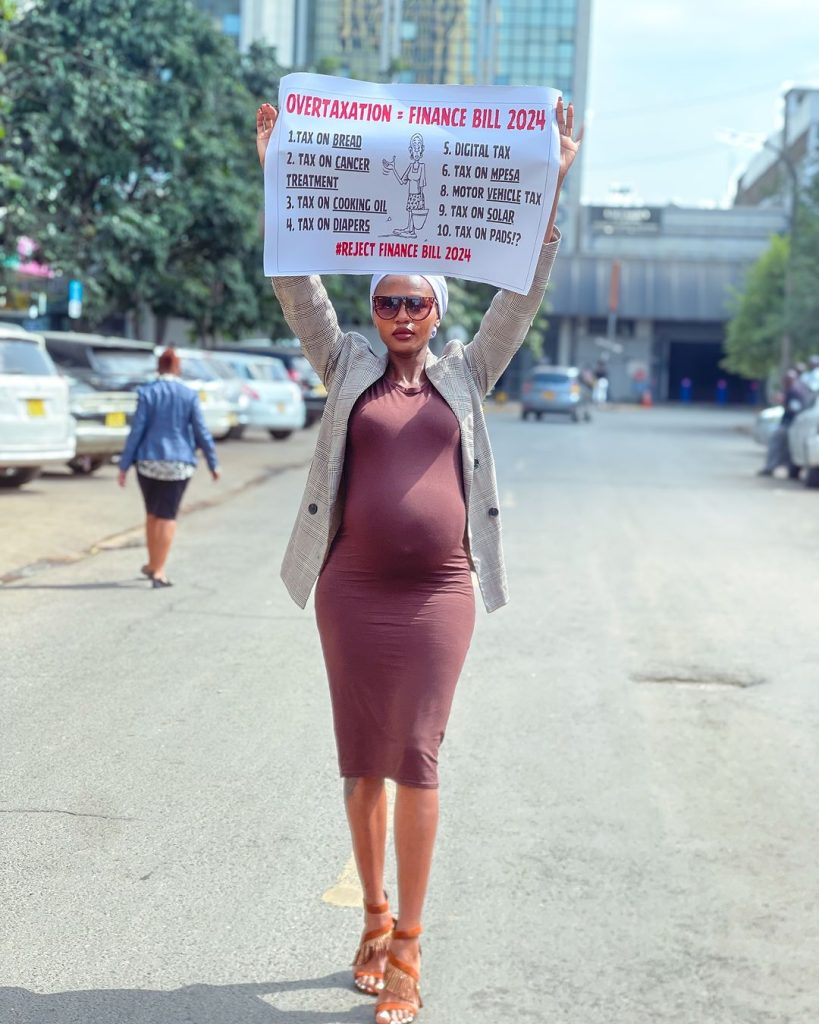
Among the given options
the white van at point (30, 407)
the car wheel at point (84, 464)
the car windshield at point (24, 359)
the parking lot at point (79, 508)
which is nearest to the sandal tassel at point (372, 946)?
the parking lot at point (79, 508)

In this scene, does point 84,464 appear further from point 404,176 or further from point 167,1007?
point 167,1007

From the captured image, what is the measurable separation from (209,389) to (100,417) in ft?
15.3

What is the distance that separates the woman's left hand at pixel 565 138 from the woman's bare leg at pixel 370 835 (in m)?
1.77

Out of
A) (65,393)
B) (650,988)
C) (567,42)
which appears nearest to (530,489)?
(65,393)

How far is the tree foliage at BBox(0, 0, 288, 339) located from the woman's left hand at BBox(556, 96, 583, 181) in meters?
14.1

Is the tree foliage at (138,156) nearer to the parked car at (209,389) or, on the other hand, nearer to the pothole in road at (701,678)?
the parked car at (209,389)

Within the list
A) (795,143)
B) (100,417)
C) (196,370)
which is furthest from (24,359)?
(795,143)

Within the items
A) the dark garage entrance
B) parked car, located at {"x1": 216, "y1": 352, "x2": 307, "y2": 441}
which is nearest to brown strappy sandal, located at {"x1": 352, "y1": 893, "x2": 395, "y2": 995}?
parked car, located at {"x1": 216, "y1": 352, "x2": 307, "y2": 441}

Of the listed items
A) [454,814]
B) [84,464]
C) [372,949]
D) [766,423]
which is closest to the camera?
[372,949]

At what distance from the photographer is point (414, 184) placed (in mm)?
4285

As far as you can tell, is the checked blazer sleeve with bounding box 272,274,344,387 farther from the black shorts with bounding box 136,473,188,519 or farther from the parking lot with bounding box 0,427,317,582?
the parking lot with bounding box 0,427,317,582

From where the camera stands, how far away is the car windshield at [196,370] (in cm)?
2366

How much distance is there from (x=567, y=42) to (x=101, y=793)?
105m

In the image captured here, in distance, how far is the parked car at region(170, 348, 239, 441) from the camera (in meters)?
23.5
